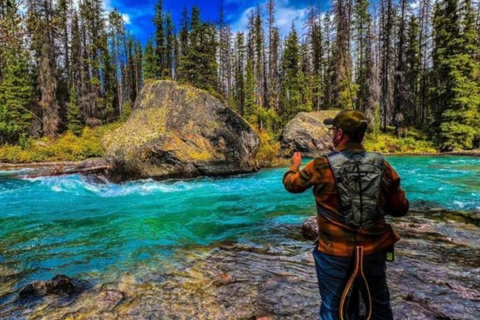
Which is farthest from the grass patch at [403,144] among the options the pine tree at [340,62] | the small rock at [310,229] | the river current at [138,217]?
the small rock at [310,229]

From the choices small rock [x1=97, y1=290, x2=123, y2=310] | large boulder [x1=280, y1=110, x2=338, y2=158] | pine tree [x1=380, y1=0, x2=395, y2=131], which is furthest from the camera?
pine tree [x1=380, y1=0, x2=395, y2=131]

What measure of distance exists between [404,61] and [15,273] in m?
39.5

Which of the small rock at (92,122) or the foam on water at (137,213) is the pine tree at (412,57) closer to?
the foam on water at (137,213)

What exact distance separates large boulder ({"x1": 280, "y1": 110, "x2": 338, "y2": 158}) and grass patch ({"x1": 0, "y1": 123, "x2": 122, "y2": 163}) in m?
17.4

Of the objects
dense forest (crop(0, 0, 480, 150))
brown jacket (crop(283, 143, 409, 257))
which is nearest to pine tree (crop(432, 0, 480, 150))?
dense forest (crop(0, 0, 480, 150))

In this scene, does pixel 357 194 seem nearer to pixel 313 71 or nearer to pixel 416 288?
pixel 416 288

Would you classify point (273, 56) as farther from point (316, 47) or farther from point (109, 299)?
point (109, 299)

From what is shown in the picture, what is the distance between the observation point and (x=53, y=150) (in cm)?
2939

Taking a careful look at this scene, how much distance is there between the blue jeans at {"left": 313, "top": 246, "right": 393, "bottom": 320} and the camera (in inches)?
94.4

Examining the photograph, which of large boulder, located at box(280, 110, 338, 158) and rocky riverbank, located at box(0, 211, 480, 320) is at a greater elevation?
large boulder, located at box(280, 110, 338, 158)

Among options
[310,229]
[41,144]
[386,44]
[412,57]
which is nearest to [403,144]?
[412,57]

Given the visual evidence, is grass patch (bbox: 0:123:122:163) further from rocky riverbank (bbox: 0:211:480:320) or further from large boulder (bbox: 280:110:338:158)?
rocky riverbank (bbox: 0:211:480:320)

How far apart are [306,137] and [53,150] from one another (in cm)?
2417

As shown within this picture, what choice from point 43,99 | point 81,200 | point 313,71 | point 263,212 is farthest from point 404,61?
point 43,99
